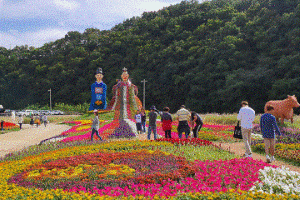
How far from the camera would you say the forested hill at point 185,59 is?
40.1 meters

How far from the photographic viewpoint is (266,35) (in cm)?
4159

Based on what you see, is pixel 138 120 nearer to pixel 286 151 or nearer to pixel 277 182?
pixel 286 151

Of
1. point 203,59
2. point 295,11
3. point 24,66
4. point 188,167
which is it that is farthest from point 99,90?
point 24,66

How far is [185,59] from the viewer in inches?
2057

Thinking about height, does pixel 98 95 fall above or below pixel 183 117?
above

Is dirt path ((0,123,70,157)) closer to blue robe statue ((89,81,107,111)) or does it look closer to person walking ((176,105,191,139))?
person walking ((176,105,191,139))

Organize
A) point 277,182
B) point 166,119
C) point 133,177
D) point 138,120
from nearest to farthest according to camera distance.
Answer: point 277,182
point 133,177
point 166,119
point 138,120

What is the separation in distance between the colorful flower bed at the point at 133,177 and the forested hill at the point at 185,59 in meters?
32.0

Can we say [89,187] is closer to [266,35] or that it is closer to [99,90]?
[99,90]

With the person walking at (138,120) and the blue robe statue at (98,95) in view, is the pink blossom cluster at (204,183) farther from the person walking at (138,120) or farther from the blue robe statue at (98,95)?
the blue robe statue at (98,95)

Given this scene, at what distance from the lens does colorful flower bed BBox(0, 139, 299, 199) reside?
18.1 ft

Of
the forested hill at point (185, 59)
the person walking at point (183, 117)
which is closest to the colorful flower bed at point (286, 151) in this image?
the person walking at point (183, 117)

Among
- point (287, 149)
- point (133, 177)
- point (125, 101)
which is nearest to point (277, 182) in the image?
point (133, 177)

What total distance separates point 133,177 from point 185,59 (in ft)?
154
